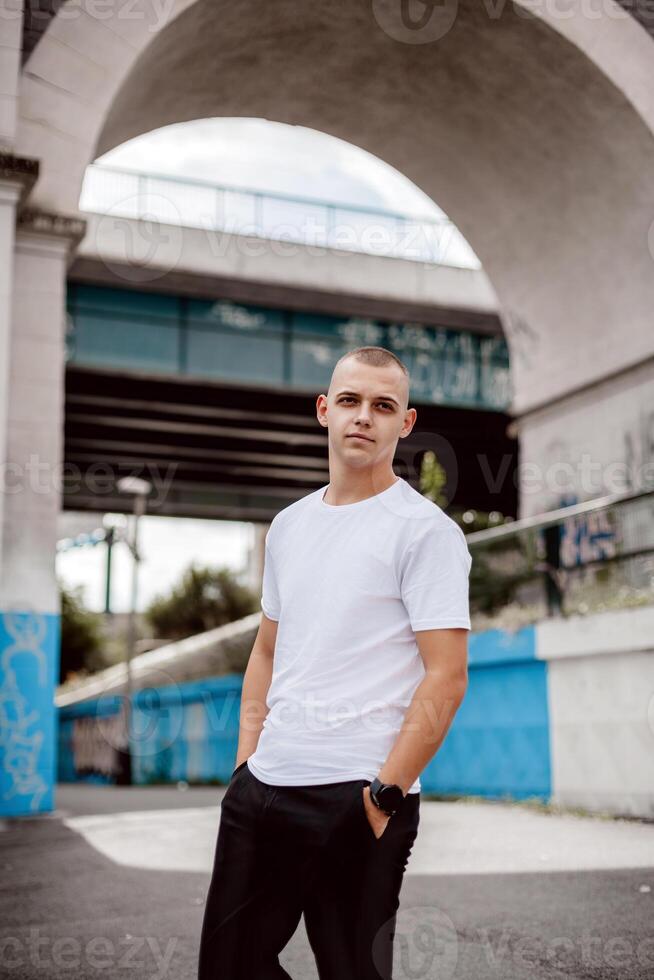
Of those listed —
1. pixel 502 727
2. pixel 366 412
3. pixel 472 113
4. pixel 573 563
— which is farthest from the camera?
pixel 472 113

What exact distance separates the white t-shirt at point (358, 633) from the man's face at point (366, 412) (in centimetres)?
12

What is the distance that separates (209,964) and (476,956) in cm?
262

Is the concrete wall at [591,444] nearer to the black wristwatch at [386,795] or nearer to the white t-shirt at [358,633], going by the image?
the white t-shirt at [358,633]

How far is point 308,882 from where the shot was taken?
2.28 meters

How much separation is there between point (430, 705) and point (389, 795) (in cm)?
19

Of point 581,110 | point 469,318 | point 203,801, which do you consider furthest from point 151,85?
point 469,318

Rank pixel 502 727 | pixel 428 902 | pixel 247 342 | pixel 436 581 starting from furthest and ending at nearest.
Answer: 1. pixel 247 342
2. pixel 502 727
3. pixel 428 902
4. pixel 436 581

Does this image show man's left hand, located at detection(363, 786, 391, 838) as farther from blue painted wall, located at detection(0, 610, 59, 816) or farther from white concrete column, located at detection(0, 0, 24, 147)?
blue painted wall, located at detection(0, 610, 59, 816)

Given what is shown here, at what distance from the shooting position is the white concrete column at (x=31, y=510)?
9672 mm

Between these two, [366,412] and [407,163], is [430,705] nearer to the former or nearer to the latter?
[366,412]

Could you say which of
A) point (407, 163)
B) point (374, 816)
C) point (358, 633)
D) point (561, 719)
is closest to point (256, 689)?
point (358, 633)

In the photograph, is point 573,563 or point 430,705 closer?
point 430,705

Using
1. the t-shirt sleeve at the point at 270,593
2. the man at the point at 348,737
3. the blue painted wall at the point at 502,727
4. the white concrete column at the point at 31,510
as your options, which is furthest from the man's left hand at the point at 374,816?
the blue painted wall at the point at 502,727

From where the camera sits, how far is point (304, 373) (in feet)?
72.7
